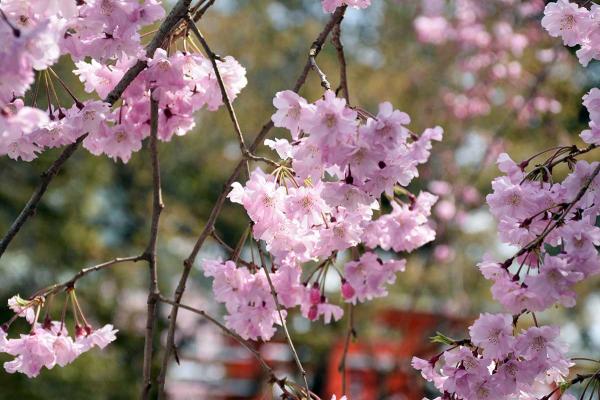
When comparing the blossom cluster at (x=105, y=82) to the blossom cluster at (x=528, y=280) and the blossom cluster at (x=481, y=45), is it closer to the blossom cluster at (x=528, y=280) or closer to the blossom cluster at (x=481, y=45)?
the blossom cluster at (x=528, y=280)

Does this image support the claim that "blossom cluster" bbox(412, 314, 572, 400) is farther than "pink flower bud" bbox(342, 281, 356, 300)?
No

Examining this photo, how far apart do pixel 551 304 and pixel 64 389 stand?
4.74 meters

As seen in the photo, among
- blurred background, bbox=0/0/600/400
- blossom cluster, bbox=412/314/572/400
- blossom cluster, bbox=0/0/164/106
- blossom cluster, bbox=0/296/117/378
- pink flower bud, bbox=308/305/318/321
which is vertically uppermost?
blurred background, bbox=0/0/600/400

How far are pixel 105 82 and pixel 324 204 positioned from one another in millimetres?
532

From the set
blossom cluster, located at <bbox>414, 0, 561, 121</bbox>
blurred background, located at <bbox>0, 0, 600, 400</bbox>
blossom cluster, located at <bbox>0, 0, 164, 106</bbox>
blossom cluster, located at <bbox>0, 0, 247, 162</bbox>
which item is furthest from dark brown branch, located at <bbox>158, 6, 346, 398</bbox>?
blossom cluster, located at <bbox>414, 0, 561, 121</bbox>

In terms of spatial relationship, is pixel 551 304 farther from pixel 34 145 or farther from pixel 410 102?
pixel 410 102

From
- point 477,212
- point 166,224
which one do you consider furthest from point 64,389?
point 477,212

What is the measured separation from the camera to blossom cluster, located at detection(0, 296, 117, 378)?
1468 millimetres

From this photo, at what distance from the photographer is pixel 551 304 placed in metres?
1.24

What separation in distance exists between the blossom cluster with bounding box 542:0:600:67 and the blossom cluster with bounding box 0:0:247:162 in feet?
1.89

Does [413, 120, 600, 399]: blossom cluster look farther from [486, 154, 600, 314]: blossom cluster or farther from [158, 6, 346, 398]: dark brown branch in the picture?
[158, 6, 346, 398]: dark brown branch

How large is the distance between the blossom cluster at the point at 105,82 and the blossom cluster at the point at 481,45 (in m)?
4.11

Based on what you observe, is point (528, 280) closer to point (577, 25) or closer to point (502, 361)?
point (502, 361)

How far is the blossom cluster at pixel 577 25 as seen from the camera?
1.46 metres
